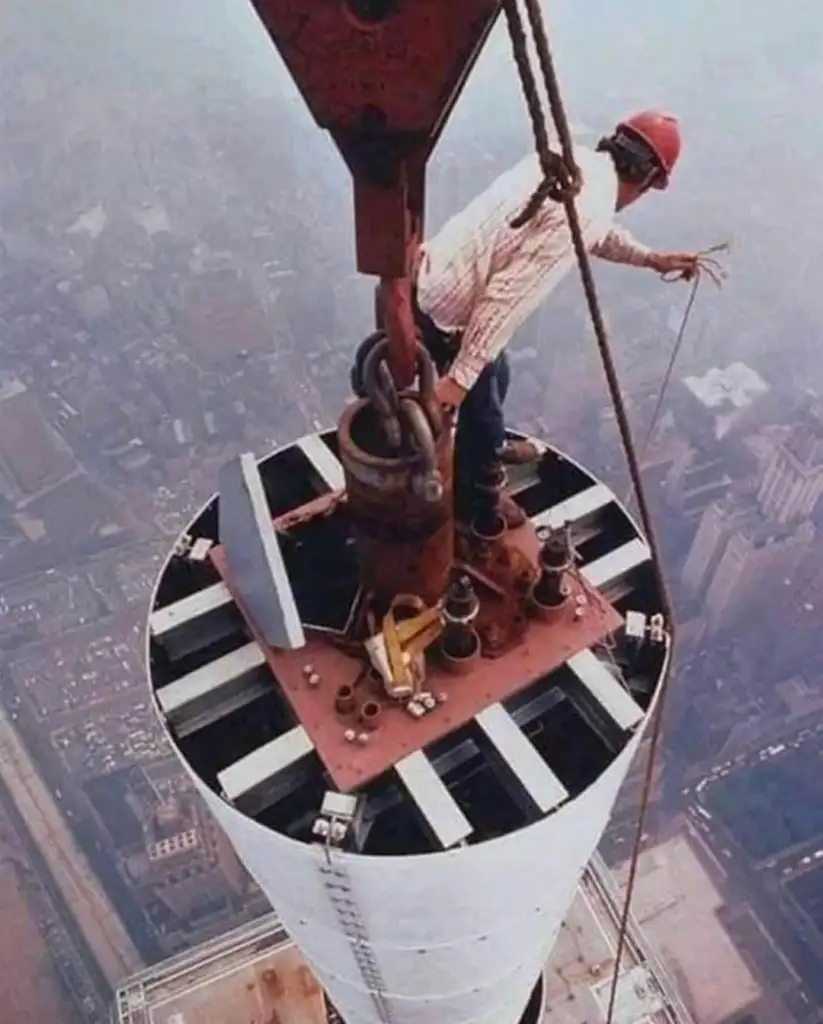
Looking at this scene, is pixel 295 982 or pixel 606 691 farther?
pixel 295 982

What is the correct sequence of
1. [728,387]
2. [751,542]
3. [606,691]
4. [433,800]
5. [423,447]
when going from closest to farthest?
[423,447], [433,800], [606,691], [751,542], [728,387]

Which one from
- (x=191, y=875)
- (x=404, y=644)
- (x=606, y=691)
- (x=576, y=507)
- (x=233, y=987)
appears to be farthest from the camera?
(x=191, y=875)

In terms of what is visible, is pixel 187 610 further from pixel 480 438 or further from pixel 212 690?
pixel 480 438

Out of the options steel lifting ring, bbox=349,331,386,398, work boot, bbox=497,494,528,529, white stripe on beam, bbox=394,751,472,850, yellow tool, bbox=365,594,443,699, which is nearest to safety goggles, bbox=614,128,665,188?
steel lifting ring, bbox=349,331,386,398

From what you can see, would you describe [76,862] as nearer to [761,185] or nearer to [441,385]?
[441,385]

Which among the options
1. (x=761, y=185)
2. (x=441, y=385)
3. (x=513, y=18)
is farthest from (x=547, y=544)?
(x=761, y=185)

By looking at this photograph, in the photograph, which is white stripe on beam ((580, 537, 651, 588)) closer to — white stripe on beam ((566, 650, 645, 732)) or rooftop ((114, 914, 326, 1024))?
white stripe on beam ((566, 650, 645, 732))

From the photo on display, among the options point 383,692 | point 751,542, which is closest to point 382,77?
point 383,692
